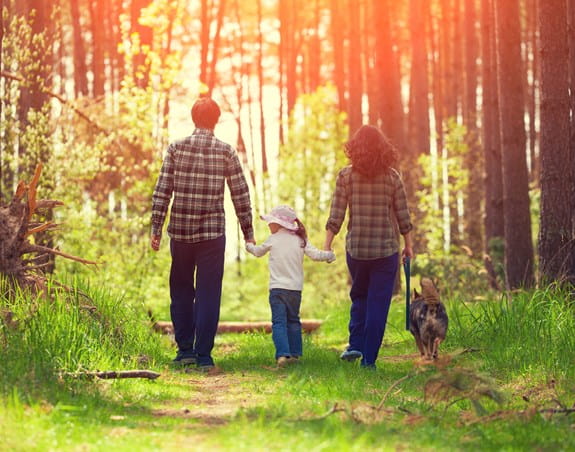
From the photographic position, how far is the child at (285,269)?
8336 millimetres

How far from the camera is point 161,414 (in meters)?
5.73

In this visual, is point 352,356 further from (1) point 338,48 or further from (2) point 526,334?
(1) point 338,48

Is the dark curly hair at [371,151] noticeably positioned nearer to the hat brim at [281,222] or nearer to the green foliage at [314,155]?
the hat brim at [281,222]

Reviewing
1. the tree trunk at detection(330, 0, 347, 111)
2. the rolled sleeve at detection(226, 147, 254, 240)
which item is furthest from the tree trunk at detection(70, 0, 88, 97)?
the rolled sleeve at detection(226, 147, 254, 240)

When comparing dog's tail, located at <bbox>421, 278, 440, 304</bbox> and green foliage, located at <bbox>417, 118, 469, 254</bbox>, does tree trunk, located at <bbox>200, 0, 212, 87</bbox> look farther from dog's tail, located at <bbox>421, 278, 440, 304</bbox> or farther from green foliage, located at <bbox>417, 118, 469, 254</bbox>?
dog's tail, located at <bbox>421, 278, 440, 304</bbox>

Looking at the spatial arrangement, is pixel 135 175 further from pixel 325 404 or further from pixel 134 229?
pixel 325 404

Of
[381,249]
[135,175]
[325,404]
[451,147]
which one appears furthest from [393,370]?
[451,147]

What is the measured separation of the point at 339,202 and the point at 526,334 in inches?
83.2

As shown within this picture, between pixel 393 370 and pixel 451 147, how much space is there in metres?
15.5

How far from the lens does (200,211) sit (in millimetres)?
8266

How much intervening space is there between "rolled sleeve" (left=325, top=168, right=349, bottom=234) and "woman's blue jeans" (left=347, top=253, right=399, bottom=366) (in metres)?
0.32

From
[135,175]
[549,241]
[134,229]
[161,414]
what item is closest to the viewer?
[161,414]

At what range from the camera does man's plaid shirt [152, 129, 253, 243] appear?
8266mm

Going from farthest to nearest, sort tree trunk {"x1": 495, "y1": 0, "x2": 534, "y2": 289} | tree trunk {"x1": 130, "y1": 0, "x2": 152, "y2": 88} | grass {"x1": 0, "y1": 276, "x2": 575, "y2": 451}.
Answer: tree trunk {"x1": 130, "y1": 0, "x2": 152, "y2": 88}
tree trunk {"x1": 495, "y1": 0, "x2": 534, "y2": 289}
grass {"x1": 0, "y1": 276, "x2": 575, "y2": 451}
